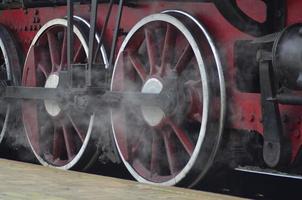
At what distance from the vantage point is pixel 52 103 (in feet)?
15.4

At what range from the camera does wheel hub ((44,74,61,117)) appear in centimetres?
468

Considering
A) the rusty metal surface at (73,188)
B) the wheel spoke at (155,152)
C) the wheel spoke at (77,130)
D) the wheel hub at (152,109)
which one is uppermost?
the wheel hub at (152,109)

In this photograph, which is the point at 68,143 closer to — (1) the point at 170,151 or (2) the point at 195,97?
(1) the point at 170,151

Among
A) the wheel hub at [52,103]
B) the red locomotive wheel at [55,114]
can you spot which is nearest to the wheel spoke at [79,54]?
the red locomotive wheel at [55,114]

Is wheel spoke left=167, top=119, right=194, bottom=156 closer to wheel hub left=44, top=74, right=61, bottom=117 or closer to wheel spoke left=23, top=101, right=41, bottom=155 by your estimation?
wheel hub left=44, top=74, right=61, bottom=117

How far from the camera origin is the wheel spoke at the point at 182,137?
3752 millimetres

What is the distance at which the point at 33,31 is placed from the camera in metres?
→ 5.18

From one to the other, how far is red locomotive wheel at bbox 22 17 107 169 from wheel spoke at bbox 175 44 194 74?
726 millimetres

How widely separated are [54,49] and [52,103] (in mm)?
465

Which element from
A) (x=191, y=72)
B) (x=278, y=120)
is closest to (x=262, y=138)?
(x=278, y=120)

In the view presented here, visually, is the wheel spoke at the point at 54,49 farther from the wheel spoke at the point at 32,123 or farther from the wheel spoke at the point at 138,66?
the wheel spoke at the point at 138,66

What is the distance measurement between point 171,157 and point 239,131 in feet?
1.65

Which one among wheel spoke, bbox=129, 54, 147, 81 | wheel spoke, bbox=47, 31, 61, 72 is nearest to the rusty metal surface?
wheel spoke, bbox=129, 54, 147, 81

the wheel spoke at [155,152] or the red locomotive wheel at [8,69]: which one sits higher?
the red locomotive wheel at [8,69]
